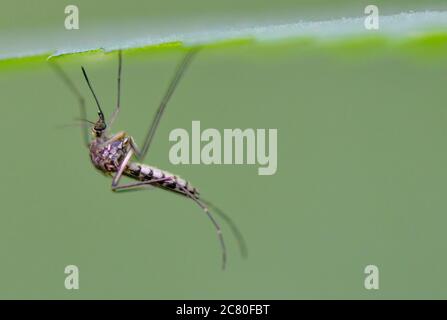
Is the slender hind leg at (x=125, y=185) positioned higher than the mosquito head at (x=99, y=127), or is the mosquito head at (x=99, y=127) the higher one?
the mosquito head at (x=99, y=127)

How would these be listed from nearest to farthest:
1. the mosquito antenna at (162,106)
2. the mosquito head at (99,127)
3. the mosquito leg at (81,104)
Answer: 1. the mosquito antenna at (162,106)
2. the mosquito leg at (81,104)
3. the mosquito head at (99,127)

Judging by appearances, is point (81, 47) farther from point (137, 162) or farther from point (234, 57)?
point (137, 162)

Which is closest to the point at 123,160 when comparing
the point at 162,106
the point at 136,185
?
the point at 136,185

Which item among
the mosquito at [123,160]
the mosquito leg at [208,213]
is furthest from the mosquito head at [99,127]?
the mosquito leg at [208,213]

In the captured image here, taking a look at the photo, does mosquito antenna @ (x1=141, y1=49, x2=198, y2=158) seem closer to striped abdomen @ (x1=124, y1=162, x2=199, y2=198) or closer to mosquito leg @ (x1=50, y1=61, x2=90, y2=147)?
striped abdomen @ (x1=124, y1=162, x2=199, y2=198)

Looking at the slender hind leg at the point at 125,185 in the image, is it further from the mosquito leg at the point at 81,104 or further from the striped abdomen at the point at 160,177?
the mosquito leg at the point at 81,104

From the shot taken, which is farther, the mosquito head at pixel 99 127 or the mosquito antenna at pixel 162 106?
the mosquito head at pixel 99 127

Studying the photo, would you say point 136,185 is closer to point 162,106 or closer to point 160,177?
point 160,177

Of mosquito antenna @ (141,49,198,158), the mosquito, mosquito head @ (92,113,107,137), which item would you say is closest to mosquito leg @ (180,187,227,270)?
the mosquito
